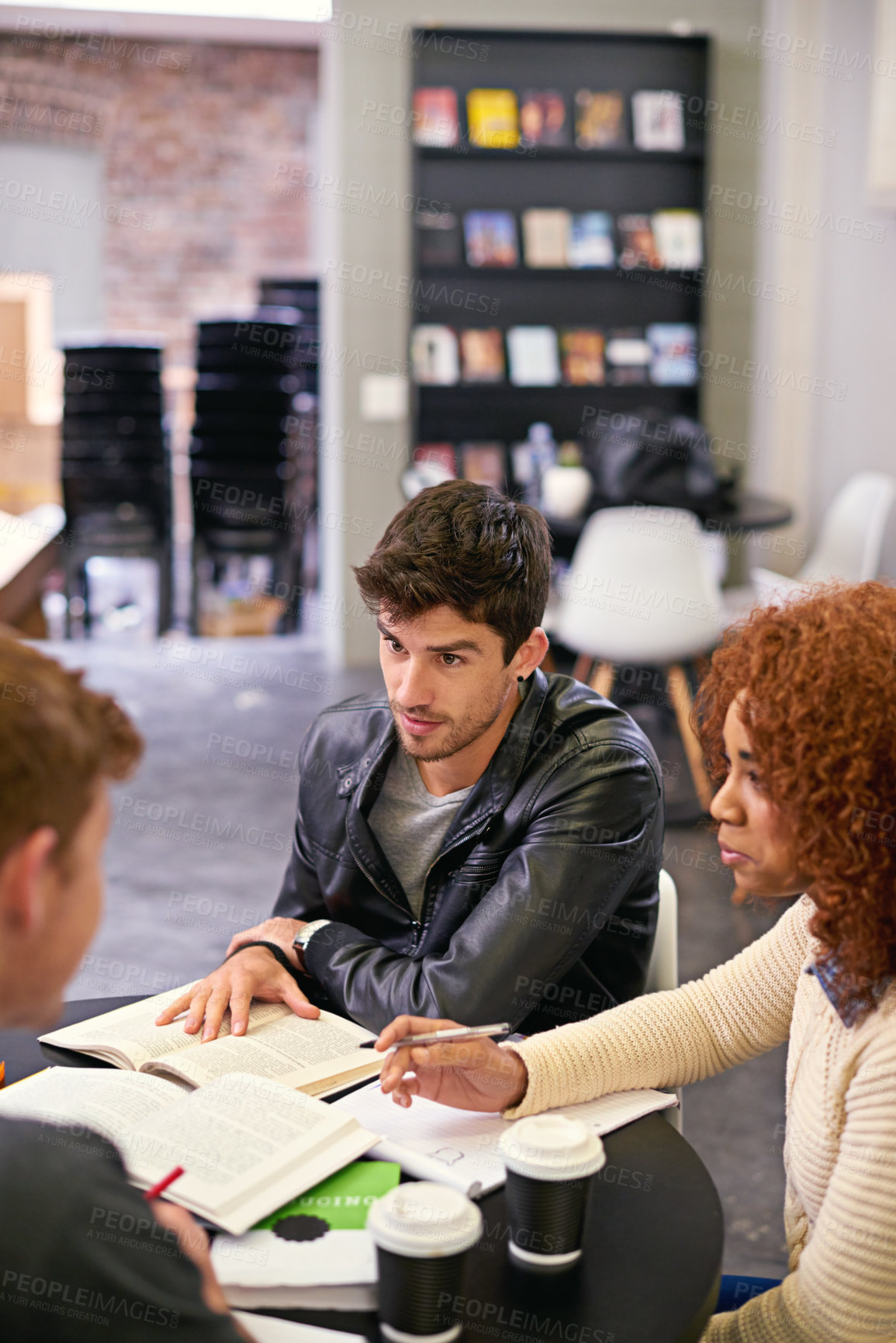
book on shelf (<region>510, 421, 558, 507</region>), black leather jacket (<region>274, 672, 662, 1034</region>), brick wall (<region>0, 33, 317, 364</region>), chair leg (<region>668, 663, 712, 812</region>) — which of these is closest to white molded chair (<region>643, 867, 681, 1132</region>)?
black leather jacket (<region>274, 672, 662, 1034</region>)

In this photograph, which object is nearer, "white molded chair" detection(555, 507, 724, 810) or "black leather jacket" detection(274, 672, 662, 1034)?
"black leather jacket" detection(274, 672, 662, 1034)

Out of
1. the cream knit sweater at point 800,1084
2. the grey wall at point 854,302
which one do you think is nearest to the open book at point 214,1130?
the cream knit sweater at point 800,1084

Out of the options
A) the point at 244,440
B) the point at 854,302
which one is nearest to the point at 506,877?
the point at 854,302

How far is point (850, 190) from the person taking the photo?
5.23 metres

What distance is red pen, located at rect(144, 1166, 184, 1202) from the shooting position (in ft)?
3.48

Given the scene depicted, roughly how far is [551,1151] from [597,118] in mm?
5318

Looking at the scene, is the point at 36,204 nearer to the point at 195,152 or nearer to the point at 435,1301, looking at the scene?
the point at 195,152

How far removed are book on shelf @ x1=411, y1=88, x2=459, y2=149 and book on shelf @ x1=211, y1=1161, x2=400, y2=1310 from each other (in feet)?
16.5

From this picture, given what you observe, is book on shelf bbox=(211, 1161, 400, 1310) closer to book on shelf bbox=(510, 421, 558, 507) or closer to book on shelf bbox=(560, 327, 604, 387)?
book on shelf bbox=(510, 421, 558, 507)

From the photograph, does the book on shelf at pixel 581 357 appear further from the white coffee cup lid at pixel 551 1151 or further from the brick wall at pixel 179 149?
the white coffee cup lid at pixel 551 1151

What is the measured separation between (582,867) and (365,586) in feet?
1.40

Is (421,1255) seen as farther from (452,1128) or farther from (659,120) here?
(659,120)

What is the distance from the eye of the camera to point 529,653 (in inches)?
66.4

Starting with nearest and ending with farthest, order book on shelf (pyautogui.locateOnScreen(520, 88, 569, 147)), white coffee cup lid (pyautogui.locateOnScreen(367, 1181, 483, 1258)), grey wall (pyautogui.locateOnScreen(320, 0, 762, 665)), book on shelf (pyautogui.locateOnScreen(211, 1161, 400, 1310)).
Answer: white coffee cup lid (pyautogui.locateOnScreen(367, 1181, 483, 1258)) → book on shelf (pyautogui.locateOnScreen(211, 1161, 400, 1310)) → grey wall (pyautogui.locateOnScreen(320, 0, 762, 665)) → book on shelf (pyautogui.locateOnScreen(520, 88, 569, 147))
